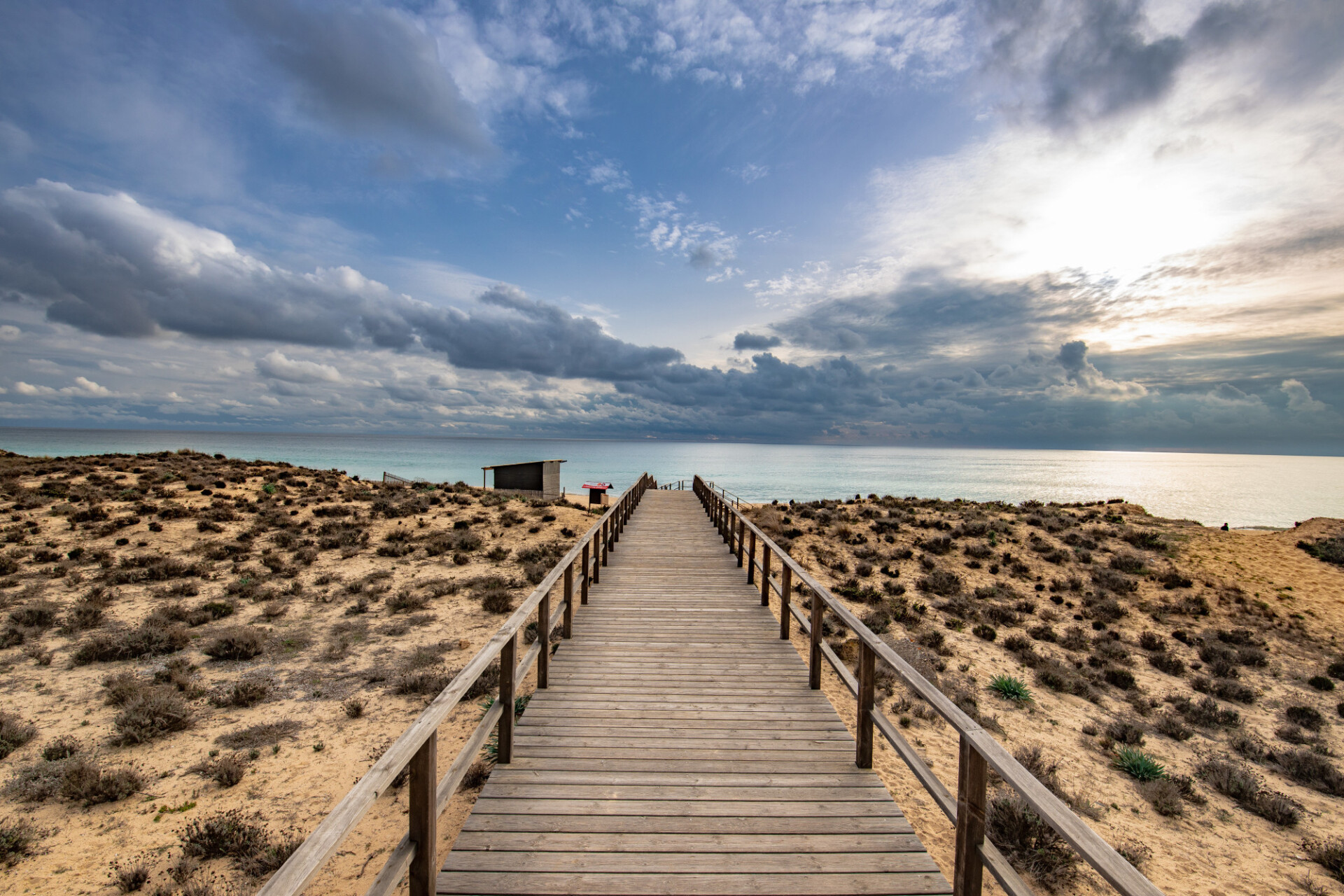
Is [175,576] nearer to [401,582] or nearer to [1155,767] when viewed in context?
[401,582]

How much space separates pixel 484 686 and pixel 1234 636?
16215 millimetres

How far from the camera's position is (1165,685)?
10.1m

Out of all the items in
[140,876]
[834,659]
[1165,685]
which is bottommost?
[1165,685]

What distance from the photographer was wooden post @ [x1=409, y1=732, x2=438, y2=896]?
2639 mm

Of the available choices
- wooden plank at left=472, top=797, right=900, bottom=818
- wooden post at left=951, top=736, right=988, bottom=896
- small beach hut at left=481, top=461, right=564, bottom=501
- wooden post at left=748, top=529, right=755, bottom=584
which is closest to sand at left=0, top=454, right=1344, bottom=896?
wooden post at left=748, top=529, right=755, bottom=584

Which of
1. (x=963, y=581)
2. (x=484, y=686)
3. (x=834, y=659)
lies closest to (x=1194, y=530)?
(x=963, y=581)

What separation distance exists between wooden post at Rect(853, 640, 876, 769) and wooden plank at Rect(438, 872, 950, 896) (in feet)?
3.36

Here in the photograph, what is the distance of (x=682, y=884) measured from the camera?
9.91 feet

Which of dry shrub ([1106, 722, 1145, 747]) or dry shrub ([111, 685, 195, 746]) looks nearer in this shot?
dry shrub ([111, 685, 195, 746])

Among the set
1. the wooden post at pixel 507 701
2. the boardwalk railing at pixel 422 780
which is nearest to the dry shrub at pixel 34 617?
the boardwalk railing at pixel 422 780

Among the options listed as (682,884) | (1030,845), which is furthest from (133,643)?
(1030,845)

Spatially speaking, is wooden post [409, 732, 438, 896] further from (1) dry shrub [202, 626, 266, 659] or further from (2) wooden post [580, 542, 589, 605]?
(1) dry shrub [202, 626, 266, 659]

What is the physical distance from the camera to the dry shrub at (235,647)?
8391 millimetres

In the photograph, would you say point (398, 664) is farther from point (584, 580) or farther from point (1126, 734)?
point (1126, 734)
